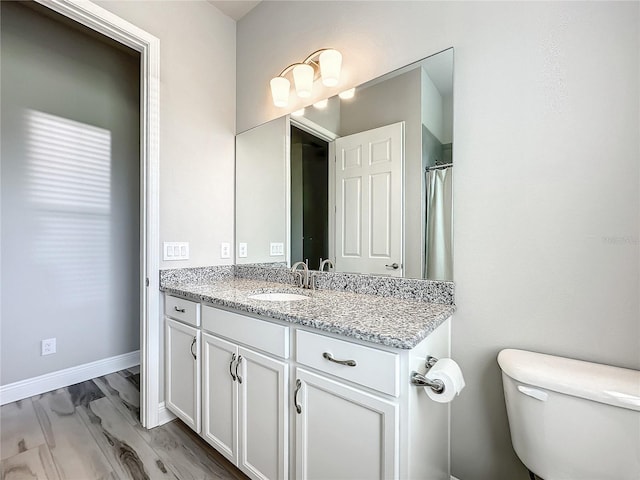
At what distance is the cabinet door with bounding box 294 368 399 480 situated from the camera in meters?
0.93

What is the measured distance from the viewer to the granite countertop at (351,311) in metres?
0.95

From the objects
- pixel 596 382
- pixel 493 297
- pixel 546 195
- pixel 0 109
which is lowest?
pixel 596 382

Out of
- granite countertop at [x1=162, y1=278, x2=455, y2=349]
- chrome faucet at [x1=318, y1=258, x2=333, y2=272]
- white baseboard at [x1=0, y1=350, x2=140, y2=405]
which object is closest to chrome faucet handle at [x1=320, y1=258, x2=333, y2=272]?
chrome faucet at [x1=318, y1=258, x2=333, y2=272]

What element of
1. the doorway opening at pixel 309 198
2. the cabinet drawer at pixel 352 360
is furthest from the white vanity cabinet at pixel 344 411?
the doorway opening at pixel 309 198

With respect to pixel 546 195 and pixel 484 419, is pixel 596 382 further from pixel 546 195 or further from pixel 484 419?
pixel 546 195

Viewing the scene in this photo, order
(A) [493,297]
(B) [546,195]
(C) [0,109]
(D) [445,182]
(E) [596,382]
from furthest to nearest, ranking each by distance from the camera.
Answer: (C) [0,109], (D) [445,182], (A) [493,297], (B) [546,195], (E) [596,382]

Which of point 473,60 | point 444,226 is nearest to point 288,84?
point 473,60

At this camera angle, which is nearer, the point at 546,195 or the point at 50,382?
the point at 546,195

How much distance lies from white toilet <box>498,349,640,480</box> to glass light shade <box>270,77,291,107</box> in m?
1.80

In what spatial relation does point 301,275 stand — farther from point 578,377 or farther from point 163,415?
point 578,377

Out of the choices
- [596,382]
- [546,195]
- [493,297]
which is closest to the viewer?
[596,382]

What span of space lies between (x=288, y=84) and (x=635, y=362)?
2.05 meters

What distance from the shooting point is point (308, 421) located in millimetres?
1122

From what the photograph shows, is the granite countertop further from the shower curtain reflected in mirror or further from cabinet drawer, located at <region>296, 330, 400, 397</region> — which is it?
the shower curtain reflected in mirror
